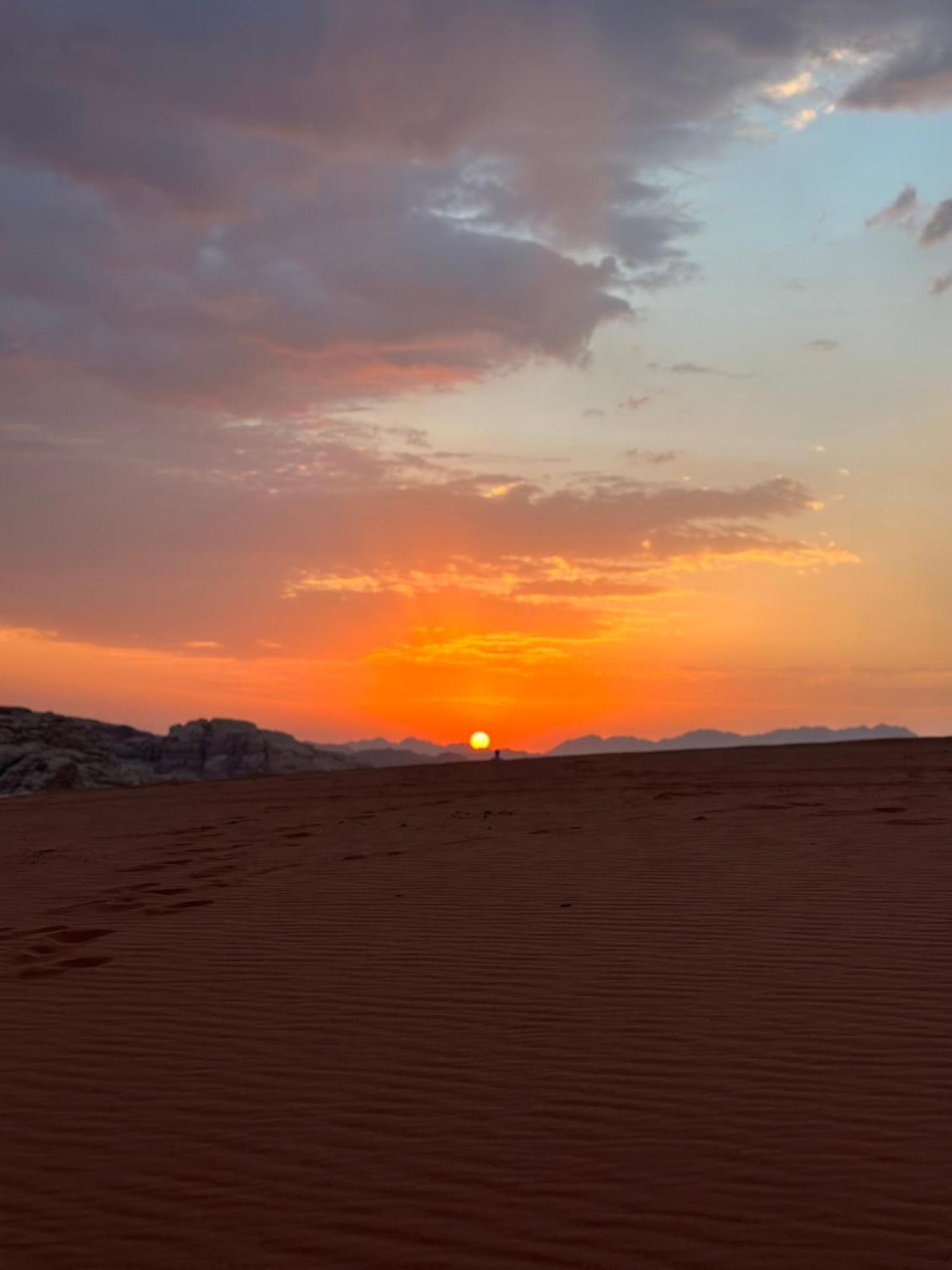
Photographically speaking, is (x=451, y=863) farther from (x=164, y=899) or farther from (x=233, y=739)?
(x=233, y=739)

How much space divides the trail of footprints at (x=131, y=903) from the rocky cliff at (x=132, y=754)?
2112cm

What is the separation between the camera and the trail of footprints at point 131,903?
289 inches

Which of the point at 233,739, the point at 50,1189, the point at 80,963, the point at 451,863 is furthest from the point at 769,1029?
the point at 233,739

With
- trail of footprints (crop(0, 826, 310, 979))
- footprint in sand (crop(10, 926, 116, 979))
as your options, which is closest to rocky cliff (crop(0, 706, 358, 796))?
trail of footprints (crop(0, 826, 310, 979))

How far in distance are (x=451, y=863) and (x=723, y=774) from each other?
38.1 ft

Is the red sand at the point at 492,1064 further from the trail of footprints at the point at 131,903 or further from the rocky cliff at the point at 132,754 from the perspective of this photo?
the rocky cliff at the point at 132,754

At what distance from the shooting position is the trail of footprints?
24.1 ft

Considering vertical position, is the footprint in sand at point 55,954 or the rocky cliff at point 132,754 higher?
the rocky cliff at point 132,754

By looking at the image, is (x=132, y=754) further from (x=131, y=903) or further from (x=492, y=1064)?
(x=492, y=1064)

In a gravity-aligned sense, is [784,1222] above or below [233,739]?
below

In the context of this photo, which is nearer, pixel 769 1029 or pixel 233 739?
pixel 769 1029

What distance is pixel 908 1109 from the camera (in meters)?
4.11

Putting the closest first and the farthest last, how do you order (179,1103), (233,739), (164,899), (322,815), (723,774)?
(179,1103), (164,899), (322,815), (723,774), (233,739)

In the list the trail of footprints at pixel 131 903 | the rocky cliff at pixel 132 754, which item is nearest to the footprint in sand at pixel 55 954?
the trail of footprints at pixel 131 903
